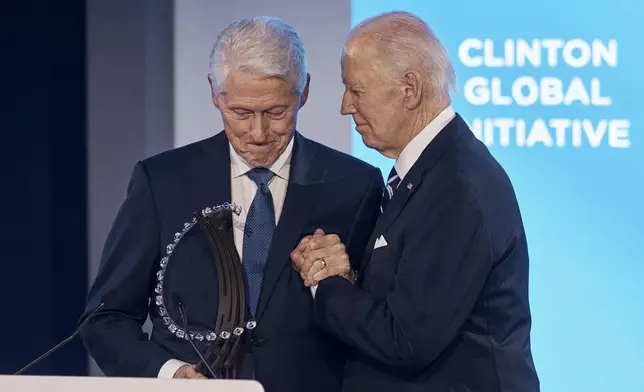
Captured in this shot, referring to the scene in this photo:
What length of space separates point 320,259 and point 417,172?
269 millimetres

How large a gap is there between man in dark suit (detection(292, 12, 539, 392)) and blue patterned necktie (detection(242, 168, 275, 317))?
0.08 m

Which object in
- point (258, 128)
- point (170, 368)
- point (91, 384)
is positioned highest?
point (258, 128)

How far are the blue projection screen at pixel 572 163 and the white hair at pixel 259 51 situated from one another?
1560mm

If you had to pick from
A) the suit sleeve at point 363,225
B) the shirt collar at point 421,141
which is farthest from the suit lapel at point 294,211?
the shirt collar at point 421,141

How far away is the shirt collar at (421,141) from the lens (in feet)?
6.83

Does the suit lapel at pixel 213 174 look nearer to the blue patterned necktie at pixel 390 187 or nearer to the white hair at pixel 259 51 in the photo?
the white hair at pixel 259 51

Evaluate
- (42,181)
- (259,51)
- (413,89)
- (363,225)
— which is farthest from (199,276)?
(42,181)

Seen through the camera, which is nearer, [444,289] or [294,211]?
[444,289]

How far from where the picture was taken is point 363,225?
2.26 meters

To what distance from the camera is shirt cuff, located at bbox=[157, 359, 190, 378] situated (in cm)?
202

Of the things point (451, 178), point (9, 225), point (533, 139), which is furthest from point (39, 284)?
point (451, 178)

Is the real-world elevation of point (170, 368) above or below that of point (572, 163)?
below

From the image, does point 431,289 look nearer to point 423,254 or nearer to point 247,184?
point 423,254

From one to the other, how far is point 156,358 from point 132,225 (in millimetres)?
290
